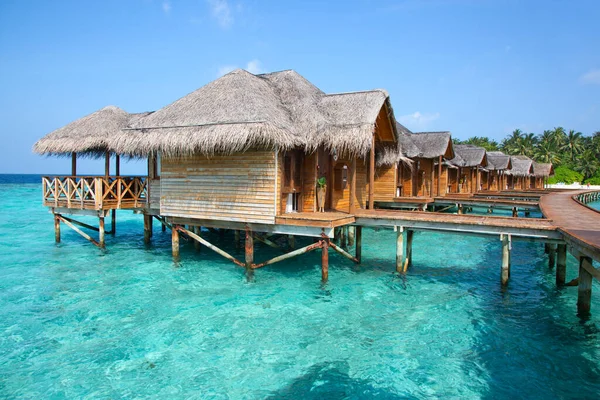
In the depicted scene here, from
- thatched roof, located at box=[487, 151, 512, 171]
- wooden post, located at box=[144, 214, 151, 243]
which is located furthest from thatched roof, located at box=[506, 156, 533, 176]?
wooden post, located at box=[144, 214, 151, 243]

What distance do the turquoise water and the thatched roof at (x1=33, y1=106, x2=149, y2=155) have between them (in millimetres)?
4149

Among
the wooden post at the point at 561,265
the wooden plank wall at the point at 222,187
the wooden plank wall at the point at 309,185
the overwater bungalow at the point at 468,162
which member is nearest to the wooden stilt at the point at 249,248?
the wooden plank wall at the point at 222,187

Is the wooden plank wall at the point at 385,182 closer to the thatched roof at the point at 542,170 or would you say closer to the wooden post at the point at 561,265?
the wooden post at the point at 561,265

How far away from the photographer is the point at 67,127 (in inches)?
615

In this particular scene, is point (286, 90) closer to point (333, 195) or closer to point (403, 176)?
point (333, 195)

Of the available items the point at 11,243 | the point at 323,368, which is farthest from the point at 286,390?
the point at 11,243

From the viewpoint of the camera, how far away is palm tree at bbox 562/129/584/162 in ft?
229

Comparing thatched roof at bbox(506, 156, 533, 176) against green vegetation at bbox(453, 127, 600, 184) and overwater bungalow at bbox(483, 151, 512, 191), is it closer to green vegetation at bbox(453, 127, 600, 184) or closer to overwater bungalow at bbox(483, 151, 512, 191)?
overwater bungalow at bbox(483, 151, 512, 191)

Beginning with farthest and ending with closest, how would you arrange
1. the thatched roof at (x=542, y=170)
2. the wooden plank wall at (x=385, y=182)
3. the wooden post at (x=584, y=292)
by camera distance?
the thatched roof at (x=542, y=170) → the wooden plank wall at (x=385, y=182) → the wooden post at (x=584, y=292)

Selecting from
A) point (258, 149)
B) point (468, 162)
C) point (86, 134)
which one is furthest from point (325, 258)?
point (468, 162)

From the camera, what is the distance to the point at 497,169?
37781mm

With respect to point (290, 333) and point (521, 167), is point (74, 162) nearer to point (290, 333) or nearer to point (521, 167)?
point (290, 333)

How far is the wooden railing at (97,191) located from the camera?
1443 centimetres

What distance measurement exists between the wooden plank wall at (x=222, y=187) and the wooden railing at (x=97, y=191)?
9.87 feet
